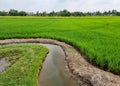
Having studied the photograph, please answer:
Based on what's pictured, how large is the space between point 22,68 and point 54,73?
1.50 metres

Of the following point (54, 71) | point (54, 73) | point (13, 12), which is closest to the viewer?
point (54, 73)

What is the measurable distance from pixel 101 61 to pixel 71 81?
2071 millimetres

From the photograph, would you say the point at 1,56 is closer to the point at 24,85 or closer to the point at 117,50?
the point at 24,85

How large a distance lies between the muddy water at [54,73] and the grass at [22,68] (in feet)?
1.20

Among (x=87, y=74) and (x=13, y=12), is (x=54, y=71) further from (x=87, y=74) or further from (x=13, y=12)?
(x=13, y=12)

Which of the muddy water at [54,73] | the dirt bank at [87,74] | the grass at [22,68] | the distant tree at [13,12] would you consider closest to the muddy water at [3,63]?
the grass at [22,68]

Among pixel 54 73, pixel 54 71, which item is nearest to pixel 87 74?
pixel 54 73

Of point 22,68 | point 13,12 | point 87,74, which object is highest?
point 13,12

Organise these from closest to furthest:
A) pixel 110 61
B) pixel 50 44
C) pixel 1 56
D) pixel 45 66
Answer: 1. pixel 110 61
2. pixel 45 66
3. pixel 1 56
4. pixel 50 44

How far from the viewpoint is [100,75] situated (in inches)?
324

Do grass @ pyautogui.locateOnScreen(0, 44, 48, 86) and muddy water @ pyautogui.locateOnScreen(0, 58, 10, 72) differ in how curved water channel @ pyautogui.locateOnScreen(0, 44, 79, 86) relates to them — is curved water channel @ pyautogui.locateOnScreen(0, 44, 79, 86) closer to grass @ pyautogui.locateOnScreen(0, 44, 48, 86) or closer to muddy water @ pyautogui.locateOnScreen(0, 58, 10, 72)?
muddy water @ pyautogui.locateOnScreen(0, 58, 10, 72)

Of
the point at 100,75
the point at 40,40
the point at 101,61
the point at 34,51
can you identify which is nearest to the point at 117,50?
the point at 101,61

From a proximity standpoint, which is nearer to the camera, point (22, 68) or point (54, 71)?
point (22, 68)

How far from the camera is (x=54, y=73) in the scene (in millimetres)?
9289
